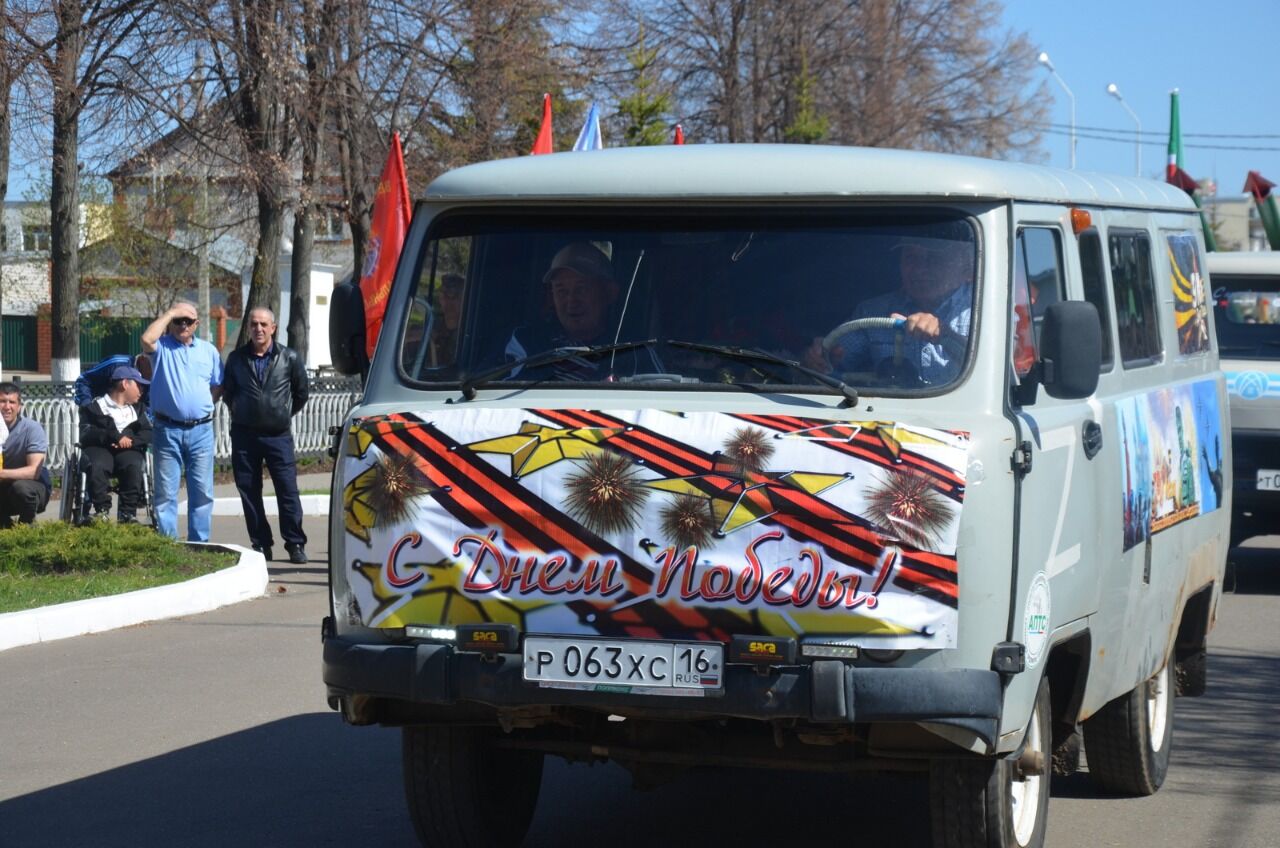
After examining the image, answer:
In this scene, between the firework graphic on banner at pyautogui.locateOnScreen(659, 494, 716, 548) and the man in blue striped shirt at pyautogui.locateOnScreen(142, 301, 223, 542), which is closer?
the firework graphic on banner at pyautogui.locateOnScreen(659, 494, 716, 548)

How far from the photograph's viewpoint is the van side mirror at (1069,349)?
4672mm

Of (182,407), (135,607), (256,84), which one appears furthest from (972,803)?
(256,84)

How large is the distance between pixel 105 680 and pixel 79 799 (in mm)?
2366

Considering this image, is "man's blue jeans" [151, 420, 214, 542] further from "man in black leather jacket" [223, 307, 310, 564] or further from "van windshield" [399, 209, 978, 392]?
"van windshield" [399, 209, 978, 392]

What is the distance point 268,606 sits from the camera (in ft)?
35.3

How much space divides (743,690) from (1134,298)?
2491mm

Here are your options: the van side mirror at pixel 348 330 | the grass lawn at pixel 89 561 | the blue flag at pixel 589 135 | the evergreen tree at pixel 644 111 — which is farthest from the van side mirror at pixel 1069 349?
the evergreen tree at pixel 644 111

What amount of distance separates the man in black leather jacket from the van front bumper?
7.84 m

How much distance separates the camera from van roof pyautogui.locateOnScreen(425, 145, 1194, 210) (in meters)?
4.69

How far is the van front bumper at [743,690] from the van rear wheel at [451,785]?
18.6 inches

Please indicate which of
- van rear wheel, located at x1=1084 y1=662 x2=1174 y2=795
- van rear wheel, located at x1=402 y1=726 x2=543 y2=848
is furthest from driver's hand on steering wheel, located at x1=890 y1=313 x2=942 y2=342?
van rear wheel, located at x1=1084 y1=662 x2=1174 y2=795

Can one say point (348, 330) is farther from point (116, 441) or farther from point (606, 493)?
point (116, 441)

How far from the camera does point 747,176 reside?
4797mm

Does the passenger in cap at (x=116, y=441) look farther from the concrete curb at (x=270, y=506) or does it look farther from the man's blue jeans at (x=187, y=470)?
the concrete curb at (x=270, y=506)
